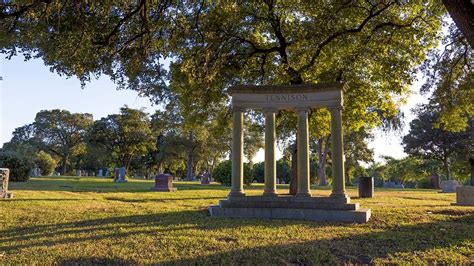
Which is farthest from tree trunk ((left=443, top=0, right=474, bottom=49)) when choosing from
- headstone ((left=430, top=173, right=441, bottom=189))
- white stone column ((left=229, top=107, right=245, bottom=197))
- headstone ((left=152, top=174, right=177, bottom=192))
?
headstone ((left=430, top=173, right=441, bottom=189))

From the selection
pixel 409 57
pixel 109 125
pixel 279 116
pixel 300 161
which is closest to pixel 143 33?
pixel 300 161

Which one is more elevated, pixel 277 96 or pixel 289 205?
pixel 277 96

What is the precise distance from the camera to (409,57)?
50.4 ft

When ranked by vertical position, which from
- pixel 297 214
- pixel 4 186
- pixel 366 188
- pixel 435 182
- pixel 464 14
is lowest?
pixel 435 182

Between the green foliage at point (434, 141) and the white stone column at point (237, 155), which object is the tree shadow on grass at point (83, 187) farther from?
the green foliage at point (434, 141)

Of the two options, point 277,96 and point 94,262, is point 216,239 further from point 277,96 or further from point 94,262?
point 277,96

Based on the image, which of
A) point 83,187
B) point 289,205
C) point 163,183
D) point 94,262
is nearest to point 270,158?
point 289,205

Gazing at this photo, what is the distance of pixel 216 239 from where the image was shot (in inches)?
311

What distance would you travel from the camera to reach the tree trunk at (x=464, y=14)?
6.16 metres

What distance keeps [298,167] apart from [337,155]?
126cm

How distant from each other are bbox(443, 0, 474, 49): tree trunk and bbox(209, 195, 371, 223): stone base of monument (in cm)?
576

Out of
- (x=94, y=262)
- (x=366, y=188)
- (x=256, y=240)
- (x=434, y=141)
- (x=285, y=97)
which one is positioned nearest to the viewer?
(x=94, y=262)

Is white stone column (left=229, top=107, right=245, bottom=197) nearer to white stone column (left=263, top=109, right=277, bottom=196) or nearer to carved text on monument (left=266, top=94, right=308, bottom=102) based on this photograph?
white stone column (left=263, top=109, right=277, bottom=196)

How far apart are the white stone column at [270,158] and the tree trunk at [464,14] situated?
22.0 feet
